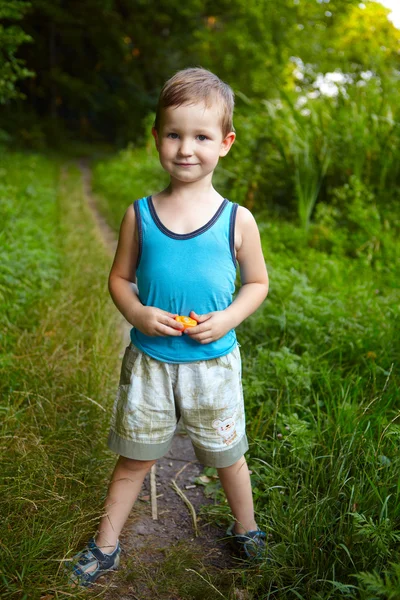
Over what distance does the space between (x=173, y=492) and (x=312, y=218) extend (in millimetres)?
3623

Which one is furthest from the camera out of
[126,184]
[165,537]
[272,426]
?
[126,184]

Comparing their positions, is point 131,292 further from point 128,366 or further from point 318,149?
point 318,149

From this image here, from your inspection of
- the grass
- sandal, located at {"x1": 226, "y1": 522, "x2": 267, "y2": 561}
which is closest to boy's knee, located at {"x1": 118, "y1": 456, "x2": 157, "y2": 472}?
the grass

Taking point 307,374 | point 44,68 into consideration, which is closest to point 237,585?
point 307,374

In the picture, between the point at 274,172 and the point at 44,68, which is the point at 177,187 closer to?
the point at 274,172

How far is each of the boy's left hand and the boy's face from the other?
1.40 feet

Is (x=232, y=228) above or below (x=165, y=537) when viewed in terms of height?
above

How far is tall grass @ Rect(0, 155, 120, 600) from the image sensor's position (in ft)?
5.83

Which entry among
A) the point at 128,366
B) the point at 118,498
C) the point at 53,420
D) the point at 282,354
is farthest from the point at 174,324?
the point at 282,354

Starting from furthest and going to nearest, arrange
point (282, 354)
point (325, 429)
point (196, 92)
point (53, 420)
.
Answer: point (282, 354)
point (53, 420)
point (325, 429)
point (196, 92)

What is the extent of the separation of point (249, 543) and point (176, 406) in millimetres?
553

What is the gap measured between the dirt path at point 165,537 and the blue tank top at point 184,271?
2.42 feet

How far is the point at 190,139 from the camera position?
5.80 ft

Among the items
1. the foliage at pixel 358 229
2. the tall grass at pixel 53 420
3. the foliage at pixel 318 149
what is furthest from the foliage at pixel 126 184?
the tall grass at pixel 53 420
